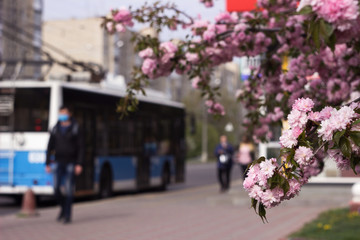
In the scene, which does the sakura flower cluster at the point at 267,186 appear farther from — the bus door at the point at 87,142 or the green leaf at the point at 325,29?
the bus door at the point at 87,142

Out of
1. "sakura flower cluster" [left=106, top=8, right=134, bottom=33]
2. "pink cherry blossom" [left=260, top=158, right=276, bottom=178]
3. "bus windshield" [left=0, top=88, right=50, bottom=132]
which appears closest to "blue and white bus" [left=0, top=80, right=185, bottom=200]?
"bus windshield" [left=0, top=88, right=50, bottom=132]

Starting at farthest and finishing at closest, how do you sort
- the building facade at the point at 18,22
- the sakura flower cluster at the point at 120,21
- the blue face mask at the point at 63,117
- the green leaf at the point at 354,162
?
the building facade at the point at 18,22 < the blue face mask at the point at 63,117 < the sakura flower cluster at the point at 120,21 < the green leaf at the point at 354,162

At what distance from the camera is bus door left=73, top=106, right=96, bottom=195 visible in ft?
60.1

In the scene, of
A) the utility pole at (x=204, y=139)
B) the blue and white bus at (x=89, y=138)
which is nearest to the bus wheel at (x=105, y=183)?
the blue and white bus at (x=89, y=138)

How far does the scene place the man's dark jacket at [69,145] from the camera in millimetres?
12828

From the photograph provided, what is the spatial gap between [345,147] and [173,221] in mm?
9415

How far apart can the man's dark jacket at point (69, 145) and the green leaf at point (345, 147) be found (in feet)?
31.8

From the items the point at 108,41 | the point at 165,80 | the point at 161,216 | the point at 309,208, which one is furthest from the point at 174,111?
the point at 165,80

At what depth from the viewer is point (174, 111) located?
2491 centimetres

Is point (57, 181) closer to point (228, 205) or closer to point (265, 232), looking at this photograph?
point (265, 232)

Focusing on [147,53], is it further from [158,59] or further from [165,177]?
[165,177]

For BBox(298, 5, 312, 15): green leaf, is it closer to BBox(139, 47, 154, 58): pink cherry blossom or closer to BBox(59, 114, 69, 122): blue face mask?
BBox(139, 47, 154, 58): pink cherry blossom

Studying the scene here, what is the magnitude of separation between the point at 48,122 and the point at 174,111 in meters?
7.96

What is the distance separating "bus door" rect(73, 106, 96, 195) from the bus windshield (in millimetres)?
1015
